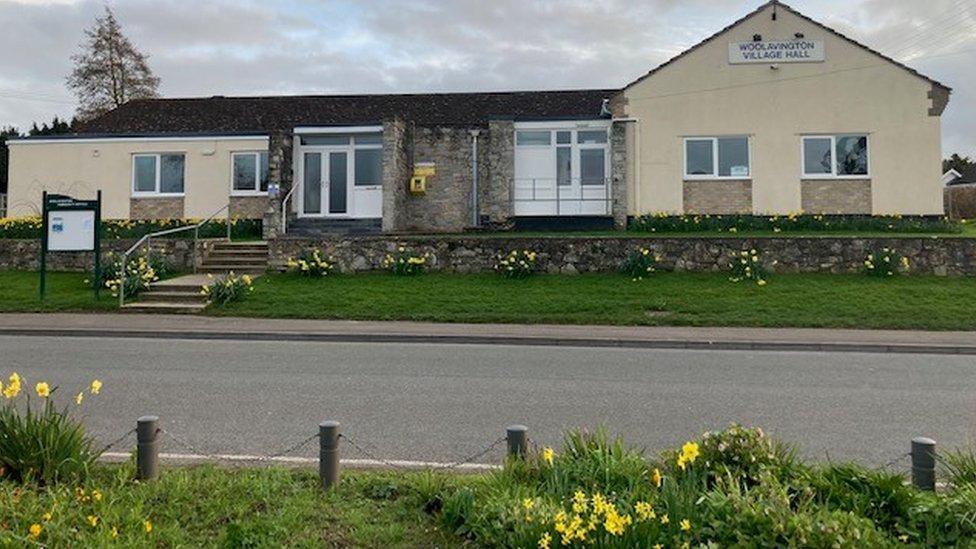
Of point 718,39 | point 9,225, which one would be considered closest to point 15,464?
point 9,225

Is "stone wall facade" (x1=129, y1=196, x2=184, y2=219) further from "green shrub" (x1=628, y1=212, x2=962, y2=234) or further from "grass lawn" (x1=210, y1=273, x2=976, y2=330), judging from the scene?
"green shrub" (x1=628, y1=212, x2=962, y2=234)

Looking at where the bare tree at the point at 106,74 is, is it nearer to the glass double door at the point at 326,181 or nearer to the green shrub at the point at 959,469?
the glass double door at the point at 326,181

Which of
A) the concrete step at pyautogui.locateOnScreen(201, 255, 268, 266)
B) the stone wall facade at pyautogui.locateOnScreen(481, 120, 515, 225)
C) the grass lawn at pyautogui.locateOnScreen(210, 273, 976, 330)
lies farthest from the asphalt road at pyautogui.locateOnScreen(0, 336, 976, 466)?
the stone wall facade at pyautogui.locateOnScreen(481, 120, 515, 225)

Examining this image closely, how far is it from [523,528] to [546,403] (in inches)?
172

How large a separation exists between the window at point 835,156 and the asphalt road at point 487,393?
1381cm

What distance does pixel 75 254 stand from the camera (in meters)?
21.1

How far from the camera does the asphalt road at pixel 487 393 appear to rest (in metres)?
6.55

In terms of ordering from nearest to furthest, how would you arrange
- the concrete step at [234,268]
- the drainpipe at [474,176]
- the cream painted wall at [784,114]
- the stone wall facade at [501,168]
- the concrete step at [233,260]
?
the concrete step at [234,268] < the concrete step at [233,260] < the cream painted wall at [784,114] < the stone wall facade at [501,168] < the drainpipe at [474,176]

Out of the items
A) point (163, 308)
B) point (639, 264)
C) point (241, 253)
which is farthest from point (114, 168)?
point (639, 264)

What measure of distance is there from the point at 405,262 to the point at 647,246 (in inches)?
266

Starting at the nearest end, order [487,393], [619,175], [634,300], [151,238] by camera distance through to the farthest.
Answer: [487,393], [634,300], [151,238], [619,175]

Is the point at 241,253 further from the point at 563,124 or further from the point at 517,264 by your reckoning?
the point at 563,124

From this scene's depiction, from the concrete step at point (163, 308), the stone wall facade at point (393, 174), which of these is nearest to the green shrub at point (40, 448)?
the concrete step at point (163, 308)

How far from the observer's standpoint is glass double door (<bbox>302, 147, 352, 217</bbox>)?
2486cm
